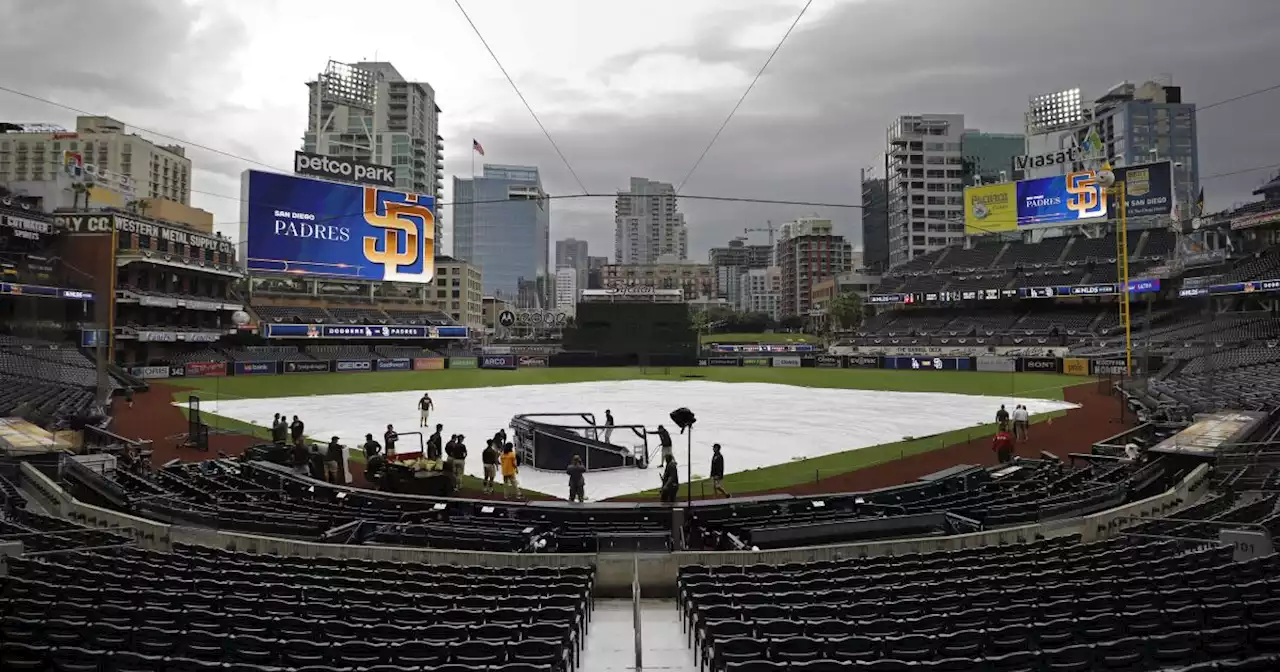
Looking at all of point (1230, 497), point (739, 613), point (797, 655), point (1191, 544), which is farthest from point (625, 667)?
point (1230, 497)

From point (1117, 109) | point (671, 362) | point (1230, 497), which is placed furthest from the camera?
point (1117, 109)

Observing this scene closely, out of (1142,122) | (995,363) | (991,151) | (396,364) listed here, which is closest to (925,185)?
(991,151)

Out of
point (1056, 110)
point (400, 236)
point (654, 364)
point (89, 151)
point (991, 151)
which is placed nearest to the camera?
point (400, 236)

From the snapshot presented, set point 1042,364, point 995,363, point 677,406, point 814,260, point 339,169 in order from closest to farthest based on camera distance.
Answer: point 677,406
point 1042,364
point 995,363
point 339,169
point 814,260

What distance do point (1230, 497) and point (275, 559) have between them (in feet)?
57.1

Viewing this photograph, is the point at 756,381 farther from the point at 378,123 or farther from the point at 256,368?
the point at 378,123

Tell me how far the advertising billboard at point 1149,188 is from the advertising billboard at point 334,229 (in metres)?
70.3

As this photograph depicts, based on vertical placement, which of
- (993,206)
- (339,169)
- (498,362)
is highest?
(339,169)

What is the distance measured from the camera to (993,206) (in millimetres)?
76312

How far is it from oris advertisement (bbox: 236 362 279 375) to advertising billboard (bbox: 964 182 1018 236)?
239 feet

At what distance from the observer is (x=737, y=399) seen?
135 ft

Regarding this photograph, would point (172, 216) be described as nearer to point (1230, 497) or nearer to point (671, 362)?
point (671, 362)

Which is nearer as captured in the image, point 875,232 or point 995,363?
point 995,363

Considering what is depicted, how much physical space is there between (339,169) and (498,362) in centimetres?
2591
